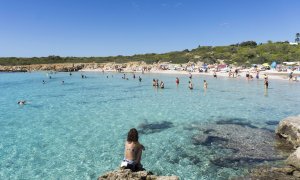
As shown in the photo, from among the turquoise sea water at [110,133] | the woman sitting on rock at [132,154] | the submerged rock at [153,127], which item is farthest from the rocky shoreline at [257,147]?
the submerged rock at [153,127]

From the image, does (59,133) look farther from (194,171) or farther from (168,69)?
(168,69)

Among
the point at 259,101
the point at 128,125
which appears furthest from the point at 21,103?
the point at 259,101

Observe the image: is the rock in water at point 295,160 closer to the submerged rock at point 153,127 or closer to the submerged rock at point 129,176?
the submerged rock at point 129,176

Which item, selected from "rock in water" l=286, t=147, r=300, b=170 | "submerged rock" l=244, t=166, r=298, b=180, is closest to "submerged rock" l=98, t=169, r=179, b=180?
"submerged rock" l=244, t=166, r=298, b=180

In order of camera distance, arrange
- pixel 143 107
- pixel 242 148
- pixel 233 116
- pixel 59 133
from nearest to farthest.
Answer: pixel 242 148 → pixel 59 133 → pixel 233 116 → pixel 143 107

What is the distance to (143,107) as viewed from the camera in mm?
28625

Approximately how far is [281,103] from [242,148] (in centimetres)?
1680

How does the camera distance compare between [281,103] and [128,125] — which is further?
[281,103]

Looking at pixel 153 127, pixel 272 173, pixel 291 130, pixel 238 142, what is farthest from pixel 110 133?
pixel 291 130

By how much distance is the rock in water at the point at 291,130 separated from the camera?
15.1 meters

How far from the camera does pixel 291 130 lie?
15.8 metres

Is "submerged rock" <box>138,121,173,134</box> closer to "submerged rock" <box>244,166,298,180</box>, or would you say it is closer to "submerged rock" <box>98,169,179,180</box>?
"submerged rock" <box>244,166,298,180</box>

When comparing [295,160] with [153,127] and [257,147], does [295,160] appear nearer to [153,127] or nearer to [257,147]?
[257,147]

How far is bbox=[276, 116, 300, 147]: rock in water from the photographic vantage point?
596 inches
